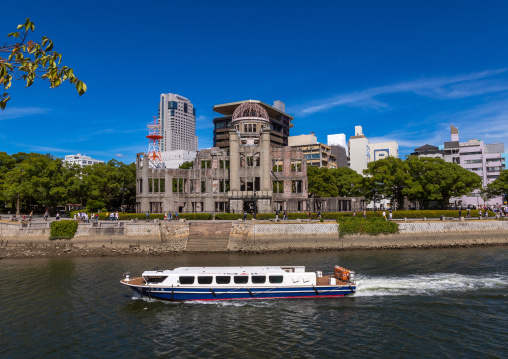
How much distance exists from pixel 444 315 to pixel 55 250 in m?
56.4

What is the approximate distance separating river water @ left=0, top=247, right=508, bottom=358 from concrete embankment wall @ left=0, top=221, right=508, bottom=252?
16856 mm

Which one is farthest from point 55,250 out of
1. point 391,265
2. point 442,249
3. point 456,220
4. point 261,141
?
point 456,220

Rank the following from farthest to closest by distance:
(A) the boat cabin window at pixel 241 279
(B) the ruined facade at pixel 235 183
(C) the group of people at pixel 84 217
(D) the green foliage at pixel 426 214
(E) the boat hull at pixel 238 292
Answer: (B) the ruined facade at pixel 235 183
(D) the green foliage at pixel 426 214
(C) the group of people at pixel 84 217
(A) the boat cabin window at pixel 241 279
(E) the boat hull at pixel 238 292

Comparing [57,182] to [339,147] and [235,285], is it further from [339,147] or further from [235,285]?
[339,147]

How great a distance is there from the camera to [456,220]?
6425 centimetres

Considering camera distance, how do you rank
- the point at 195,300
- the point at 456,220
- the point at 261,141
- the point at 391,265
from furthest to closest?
the point at 261,141
the point at 456,220
the point at 391,265
the point at 195,300

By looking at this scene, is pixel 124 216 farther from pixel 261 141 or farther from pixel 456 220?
pixel 456 220

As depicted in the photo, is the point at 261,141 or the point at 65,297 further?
the point at 261,141

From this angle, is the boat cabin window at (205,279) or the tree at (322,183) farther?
the tree at (322,183)

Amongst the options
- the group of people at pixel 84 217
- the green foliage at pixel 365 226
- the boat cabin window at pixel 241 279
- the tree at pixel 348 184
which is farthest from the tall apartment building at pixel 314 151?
the boat cabin window at pixel 241 279

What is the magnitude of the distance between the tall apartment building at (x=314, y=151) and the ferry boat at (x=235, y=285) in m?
118

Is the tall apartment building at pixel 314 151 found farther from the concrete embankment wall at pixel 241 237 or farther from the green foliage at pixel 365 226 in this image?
the concrete embankment wall at pixel 241 237

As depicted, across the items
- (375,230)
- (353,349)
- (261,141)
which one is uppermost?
(261,141)

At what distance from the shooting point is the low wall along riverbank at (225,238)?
57938 millimetres
